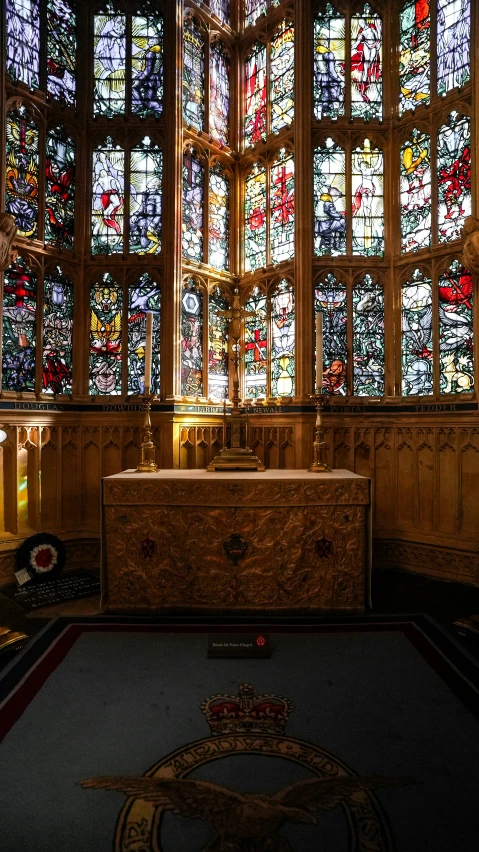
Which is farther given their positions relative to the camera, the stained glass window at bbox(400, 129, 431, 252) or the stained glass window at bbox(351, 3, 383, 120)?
the stained glass window at bbox(351, 3, 383, 120)

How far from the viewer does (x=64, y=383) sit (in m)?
7.16

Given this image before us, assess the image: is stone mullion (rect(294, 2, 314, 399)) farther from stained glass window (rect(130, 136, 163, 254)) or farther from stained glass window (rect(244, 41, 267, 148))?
stained glass window (rect(130, 136, 163, 254))

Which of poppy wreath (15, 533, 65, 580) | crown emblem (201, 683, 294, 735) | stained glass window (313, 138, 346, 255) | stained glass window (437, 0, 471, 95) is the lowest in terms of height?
crown emblem (201, 683, 294, 735)

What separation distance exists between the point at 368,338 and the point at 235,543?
3.92 metres

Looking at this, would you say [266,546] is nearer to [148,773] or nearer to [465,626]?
[465,626]

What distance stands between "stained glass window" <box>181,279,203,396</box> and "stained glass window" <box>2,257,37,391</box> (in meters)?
2.04

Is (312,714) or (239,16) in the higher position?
(239,16)

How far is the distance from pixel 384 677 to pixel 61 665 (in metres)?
2.43

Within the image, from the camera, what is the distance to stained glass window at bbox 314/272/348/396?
289 inches

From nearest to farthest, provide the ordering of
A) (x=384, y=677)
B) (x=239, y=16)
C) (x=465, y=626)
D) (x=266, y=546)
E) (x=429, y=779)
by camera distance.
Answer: (x=429, y=779) → (x=384, y=677) → (x=465, y=626) → (x=266, y=546) → (x=239, y=16)

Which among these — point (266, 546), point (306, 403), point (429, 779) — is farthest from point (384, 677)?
point (306, 403)

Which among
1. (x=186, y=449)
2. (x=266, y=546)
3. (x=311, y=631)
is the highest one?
(x=186, y=449)

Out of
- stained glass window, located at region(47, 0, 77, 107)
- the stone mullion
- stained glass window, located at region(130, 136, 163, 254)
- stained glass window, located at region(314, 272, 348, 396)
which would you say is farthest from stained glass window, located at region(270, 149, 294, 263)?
stained glass window, located at region(47, 0, 77, 107)

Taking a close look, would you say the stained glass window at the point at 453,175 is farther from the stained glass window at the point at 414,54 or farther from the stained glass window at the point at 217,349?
the stained glass window at the point at 217,349
